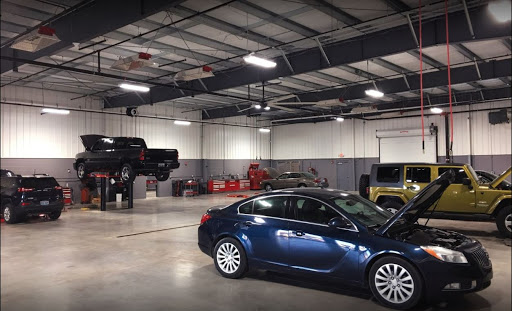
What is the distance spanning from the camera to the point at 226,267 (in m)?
5.66

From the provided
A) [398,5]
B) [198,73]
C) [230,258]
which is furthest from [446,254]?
[198,73]

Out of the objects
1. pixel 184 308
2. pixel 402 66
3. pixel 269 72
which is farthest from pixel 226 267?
pixel 402 66

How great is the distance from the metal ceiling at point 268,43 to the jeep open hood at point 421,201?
4.19 m

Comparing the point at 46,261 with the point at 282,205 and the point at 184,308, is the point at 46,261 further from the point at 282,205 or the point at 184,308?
the point at 282,205

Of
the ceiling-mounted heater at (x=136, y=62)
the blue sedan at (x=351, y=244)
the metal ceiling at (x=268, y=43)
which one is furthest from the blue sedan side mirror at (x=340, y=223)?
the ceiling-mounted heater at (x=136, y=62)

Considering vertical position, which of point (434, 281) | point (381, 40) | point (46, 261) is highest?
point (381, 40)

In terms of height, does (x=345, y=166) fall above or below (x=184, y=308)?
above

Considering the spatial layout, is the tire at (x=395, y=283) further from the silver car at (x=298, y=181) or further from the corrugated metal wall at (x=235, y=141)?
the corrugated metal wall at (x=235, y=141)

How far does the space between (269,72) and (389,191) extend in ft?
19.7

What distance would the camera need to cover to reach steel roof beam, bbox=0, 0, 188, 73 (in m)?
7.50

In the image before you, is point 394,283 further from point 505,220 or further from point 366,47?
point 366,47

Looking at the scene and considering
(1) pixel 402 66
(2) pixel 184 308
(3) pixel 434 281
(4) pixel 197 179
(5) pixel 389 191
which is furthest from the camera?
(4) pixel 197 179

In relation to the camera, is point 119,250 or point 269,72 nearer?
point 119,250

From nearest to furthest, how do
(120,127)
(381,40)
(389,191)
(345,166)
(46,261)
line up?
(46,261) → (389,191) → (381,40) → (120,127) → (345,166)
